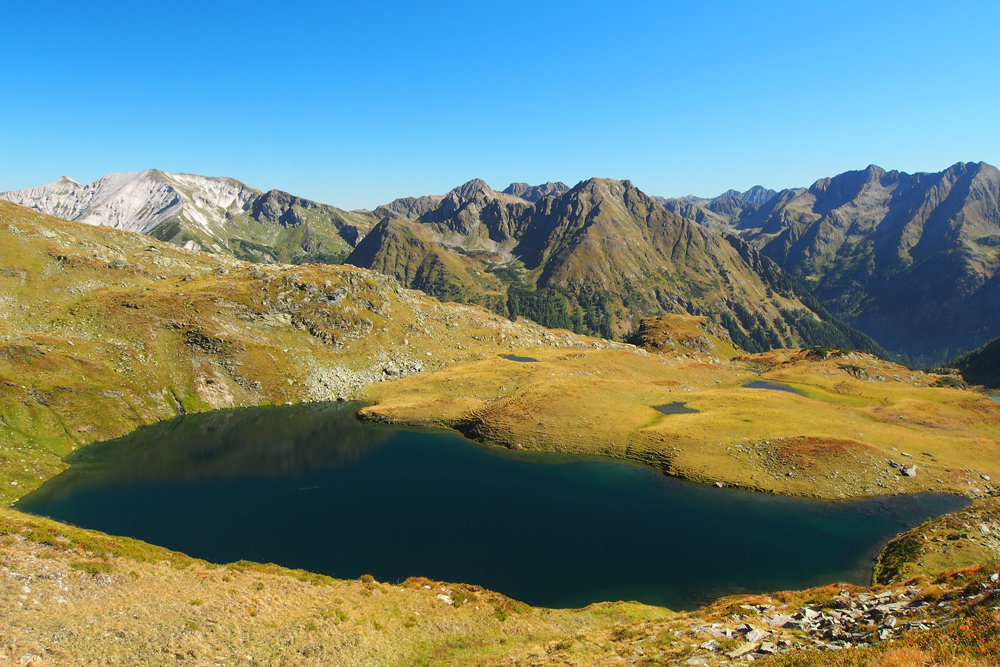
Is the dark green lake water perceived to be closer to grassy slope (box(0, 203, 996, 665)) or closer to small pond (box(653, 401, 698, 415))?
grassy slope (box(0, 203, 996, 665))

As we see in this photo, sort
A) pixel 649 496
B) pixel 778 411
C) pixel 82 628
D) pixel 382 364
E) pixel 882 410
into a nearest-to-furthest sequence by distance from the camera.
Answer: pixel 82 628, pixel 649 496, pixel 778 411, pixel 882 410, pixel 382 364

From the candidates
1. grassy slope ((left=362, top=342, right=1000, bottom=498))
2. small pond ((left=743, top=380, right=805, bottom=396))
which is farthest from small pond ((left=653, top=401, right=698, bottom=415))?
small pond ((left=743, top=380, right=805, bottom=396))

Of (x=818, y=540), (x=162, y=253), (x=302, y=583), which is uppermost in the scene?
(x=162, y=253)

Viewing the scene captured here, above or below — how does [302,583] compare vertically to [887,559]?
above

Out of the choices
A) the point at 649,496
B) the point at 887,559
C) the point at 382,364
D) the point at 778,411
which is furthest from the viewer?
the point at 382,364

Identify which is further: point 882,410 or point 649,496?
point 882,410

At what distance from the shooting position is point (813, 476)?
6956 centimetres

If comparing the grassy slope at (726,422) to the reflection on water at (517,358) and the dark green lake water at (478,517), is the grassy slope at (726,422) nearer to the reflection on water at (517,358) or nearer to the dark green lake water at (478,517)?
the dark green lake water at (478,517)

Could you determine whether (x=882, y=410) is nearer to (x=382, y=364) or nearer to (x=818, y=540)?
(x=818, y=540)

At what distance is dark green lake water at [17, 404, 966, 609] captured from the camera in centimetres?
4703

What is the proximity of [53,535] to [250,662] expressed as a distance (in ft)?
75.3

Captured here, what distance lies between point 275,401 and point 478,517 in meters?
76.8

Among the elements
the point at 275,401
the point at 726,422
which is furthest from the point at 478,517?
the point at 275,401

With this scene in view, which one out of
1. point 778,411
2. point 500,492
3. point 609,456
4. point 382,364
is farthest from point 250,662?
point 382,364
